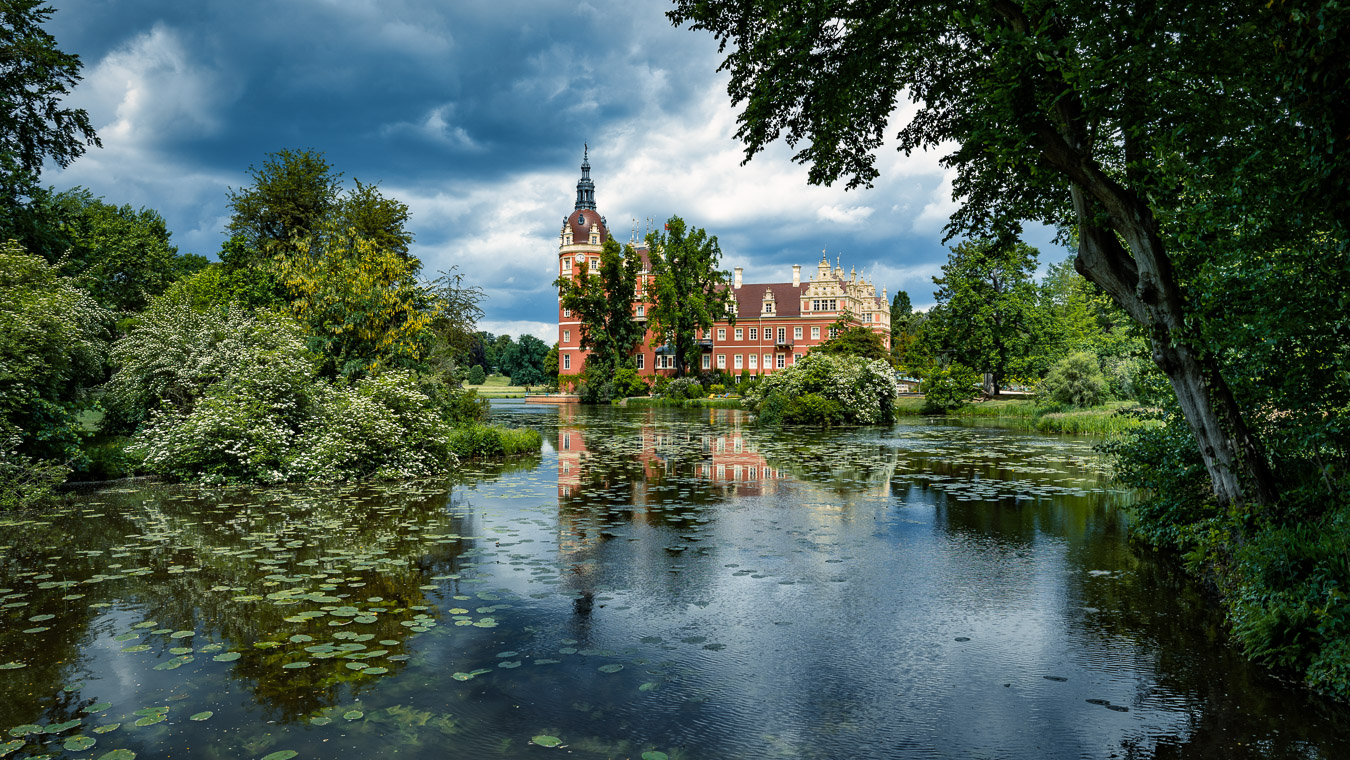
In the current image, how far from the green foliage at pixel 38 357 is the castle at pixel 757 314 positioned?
2500 inches

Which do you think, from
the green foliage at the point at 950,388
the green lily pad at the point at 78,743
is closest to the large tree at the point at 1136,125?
the green lily pad at the point at 78,743

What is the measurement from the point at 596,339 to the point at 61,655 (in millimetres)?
55242

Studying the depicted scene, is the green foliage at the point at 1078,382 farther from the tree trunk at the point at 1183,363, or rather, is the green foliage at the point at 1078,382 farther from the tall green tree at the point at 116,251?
the tall green tree at the point at 116,251

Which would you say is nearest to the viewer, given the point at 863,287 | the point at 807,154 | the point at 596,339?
the point at 807,154

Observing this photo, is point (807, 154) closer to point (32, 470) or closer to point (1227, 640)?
point (1227, 640)

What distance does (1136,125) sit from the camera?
6020mm

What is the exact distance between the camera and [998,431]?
2688 centimetres

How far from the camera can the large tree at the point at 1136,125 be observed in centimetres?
529

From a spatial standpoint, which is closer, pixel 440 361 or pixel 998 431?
pixel 440 361

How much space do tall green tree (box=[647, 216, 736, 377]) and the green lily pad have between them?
53955mm

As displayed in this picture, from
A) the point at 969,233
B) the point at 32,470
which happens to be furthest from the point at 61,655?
the point at 969,233

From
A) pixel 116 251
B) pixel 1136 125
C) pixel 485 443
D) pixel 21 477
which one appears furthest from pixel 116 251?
pixel 1136 125

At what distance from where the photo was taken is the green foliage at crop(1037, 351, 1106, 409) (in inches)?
1246

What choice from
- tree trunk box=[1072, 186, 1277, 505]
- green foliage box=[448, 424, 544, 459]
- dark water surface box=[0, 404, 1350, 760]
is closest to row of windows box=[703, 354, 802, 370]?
green foliage box=[448, 424, 544, 459]
